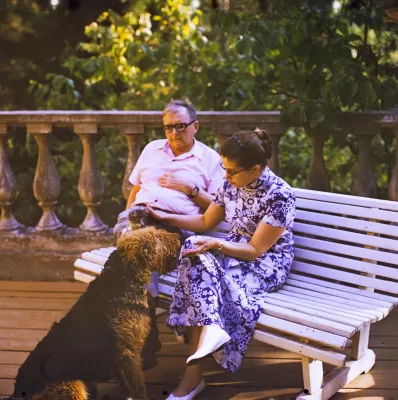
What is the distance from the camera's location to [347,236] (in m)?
3.39

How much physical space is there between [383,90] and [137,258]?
2147 millimetres

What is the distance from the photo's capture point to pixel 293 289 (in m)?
3.34

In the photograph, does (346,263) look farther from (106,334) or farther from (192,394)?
(106,334)

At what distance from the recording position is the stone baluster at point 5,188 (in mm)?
4648

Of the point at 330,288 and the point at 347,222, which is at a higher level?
the point at 347,222

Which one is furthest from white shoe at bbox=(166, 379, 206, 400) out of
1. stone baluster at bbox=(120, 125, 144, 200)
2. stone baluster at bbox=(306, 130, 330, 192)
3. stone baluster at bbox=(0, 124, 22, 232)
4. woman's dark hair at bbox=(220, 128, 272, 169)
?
stone baluster at bbox=(0, 124, 22, 232)

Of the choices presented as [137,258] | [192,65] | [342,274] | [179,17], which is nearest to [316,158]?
[342,274]

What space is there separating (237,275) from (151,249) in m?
0.51

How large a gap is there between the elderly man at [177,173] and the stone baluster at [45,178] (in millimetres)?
1003

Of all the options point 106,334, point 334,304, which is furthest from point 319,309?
point 106,334

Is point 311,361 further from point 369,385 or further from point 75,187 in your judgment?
point 75,187

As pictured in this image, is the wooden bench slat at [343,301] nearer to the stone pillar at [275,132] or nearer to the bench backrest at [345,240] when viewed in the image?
the bench backrest at [345,240]

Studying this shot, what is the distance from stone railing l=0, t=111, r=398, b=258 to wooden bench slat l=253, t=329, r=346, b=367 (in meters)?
1.55

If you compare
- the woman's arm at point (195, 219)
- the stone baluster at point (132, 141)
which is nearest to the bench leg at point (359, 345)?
the woman's arm at point (195, 219)
